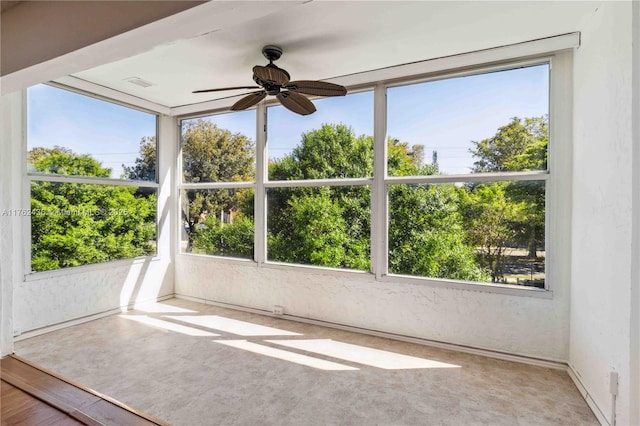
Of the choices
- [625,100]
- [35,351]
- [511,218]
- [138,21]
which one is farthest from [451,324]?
[35,351]

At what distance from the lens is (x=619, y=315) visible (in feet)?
6.23

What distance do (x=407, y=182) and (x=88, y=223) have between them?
3904 mm

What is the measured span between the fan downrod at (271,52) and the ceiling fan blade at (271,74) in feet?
1.49

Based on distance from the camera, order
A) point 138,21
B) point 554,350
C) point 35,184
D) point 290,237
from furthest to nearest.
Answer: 1. point 290,237
2. point 35,184
3. point 554,350
4. point 138,21

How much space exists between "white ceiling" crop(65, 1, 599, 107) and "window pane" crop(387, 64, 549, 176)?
401mm

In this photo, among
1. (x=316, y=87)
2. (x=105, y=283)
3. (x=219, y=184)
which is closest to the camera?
(x=316, y=87)

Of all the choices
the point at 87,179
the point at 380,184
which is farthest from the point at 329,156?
the point at 87,179

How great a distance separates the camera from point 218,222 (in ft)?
15.2

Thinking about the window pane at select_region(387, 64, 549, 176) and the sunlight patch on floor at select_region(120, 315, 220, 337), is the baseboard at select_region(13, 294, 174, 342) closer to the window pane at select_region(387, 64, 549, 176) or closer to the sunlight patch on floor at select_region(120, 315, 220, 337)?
the sunlight patch on floor at select_region(120, 315, 220, 337)

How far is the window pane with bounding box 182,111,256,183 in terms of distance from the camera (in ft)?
14.3

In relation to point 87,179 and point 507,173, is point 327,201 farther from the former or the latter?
point 87,179

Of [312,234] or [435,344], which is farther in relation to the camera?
[312,234]

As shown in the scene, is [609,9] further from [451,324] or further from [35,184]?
[35,184]

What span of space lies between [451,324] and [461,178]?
1.50 meters
